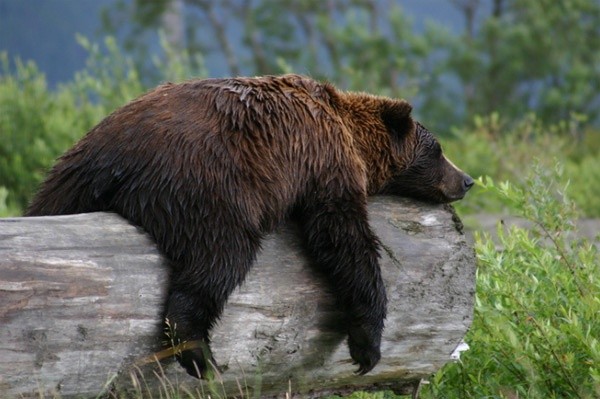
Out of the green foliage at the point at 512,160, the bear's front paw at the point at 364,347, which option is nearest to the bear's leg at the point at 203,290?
the bear's front paw at the point at 364,347

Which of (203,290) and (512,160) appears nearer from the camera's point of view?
(203,290)

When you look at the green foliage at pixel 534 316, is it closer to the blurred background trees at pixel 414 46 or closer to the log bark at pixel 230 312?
the log bark at pixel 230 312

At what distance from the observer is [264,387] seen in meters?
4.14

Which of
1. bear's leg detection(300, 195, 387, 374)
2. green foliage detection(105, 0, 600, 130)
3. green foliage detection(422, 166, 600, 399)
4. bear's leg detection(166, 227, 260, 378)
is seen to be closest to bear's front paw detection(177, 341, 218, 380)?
bear's leg detection(166, 227, 260, 378)

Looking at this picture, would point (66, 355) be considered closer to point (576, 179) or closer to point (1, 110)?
point (1, 110)

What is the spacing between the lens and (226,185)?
13.1 feet

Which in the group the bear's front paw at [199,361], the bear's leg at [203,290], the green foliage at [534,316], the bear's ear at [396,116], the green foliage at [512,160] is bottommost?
the green foliage at [512,160]

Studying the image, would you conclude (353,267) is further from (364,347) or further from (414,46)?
(414,46)

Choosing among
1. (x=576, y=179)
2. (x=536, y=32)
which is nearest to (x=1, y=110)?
(x=576, y=179)

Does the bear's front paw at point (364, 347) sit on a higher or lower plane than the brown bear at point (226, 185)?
lower

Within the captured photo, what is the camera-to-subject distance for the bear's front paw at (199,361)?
378 cm

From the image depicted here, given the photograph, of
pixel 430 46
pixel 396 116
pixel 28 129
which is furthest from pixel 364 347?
pixel 430 46

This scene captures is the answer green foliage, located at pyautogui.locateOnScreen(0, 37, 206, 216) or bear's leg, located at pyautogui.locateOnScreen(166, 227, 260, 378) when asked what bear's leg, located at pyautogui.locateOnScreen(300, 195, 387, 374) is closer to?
bear's leg, located at pyautogui.locateOnScreen(166, 227, 260, 378)

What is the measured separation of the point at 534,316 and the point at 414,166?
91 centimetres
